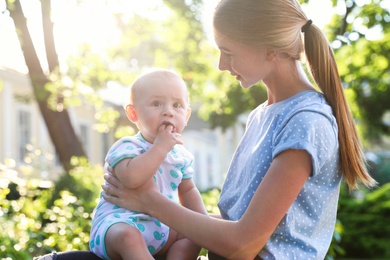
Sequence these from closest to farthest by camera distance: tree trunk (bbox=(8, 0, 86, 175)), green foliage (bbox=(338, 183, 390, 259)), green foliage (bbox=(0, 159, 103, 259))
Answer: green foliage (bbox=(0, 159, 103, 259)), tree trunk (bbox=(8, 0, 86, 175)), green foliage (bbox=(338, 183, 390, 259))

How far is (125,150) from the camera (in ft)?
8.76

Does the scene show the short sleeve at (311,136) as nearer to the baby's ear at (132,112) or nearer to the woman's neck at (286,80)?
the woman's neck at (286,80)

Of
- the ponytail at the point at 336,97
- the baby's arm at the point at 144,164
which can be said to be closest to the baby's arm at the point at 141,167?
Result: the baby's arm at the point at 144,164

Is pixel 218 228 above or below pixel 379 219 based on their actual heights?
above

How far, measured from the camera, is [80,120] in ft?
84.4

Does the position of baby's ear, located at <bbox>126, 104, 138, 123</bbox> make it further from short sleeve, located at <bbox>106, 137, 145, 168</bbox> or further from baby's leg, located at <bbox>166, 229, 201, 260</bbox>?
baby's leg, located at <bbox>166, 229, 201, 260</bbox>

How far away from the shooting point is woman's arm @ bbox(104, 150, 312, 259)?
7.77 feet

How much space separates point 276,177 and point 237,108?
48.8 feet

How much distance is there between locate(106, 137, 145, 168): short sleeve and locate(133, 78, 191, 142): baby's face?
7cm

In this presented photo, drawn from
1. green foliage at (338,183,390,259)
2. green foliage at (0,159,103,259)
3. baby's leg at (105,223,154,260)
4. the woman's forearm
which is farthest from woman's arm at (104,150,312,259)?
green foliage at (338,183,390,259)

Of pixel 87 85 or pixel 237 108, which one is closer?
pixel 87 85

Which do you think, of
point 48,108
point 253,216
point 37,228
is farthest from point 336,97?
point 48,108

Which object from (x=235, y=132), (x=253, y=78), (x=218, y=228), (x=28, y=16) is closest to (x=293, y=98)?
(x=253, y=78)

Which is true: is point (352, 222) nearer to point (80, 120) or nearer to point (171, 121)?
point (171, 121)
